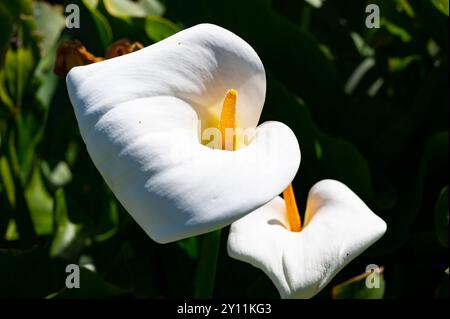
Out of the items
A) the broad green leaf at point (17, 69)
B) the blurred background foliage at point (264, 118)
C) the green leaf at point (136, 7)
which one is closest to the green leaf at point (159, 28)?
the blurred background foliage at point (264, 118)

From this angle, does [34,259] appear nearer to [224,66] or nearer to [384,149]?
[224,66]

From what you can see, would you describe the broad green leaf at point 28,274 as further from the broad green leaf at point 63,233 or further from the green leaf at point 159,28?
the green leaf at point 159,28

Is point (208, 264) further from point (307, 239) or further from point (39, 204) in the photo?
point (39, 204)

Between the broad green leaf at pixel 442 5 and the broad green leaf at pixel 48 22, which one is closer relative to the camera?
the broad green leaf at pixel 442 5

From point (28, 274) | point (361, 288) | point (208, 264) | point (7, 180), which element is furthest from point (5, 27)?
point (361, 288)

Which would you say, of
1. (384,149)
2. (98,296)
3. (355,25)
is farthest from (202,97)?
(355,25)

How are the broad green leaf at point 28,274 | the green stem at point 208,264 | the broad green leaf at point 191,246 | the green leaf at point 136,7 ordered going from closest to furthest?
the green stem at point 208,264
the broad green leaf at point 28,274
the broad green leaf at point 191,246
the green leaf at point 136,7

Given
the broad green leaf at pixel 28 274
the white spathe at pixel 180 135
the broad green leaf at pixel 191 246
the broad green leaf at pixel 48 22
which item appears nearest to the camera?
the white spathe at pixel 180 135
